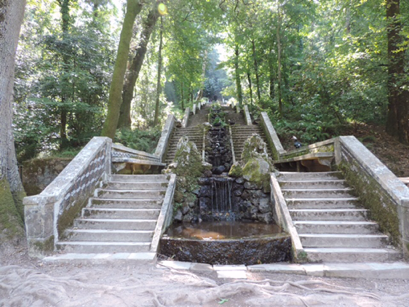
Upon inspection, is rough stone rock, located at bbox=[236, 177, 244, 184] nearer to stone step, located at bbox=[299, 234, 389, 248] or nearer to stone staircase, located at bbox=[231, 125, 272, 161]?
stone step, located at bbox=[299, 234, 389, 248]

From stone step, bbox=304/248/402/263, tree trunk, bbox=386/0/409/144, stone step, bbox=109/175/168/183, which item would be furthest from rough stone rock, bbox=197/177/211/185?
tree trunk, bbox=386/0/409/144

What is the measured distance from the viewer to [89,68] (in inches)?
432

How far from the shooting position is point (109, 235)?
4465 millimetres

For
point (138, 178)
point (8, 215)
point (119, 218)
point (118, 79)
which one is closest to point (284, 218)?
point (119, 218)

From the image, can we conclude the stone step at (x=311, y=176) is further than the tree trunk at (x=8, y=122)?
Yes

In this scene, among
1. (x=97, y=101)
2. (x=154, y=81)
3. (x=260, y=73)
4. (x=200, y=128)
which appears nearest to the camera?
(x=97, y=101)

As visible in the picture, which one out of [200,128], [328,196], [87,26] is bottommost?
[328,196]

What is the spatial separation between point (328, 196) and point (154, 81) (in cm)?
1897

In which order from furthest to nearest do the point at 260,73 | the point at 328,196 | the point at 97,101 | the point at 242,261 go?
1. the point at 260,73
2. the point at 97,101
3. the point at 328,196
4. the point at 242,261

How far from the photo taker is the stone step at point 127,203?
17.6ft

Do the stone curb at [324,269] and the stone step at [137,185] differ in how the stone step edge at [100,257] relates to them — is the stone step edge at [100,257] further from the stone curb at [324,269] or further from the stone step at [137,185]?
the stone step at [137,185]

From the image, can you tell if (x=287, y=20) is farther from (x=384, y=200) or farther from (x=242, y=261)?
(x=242, y=261)

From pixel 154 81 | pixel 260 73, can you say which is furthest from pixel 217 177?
pixel 154 81

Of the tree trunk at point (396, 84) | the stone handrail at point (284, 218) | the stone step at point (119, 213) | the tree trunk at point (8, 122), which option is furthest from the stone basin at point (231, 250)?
the tree trunk at point (396, 84)
